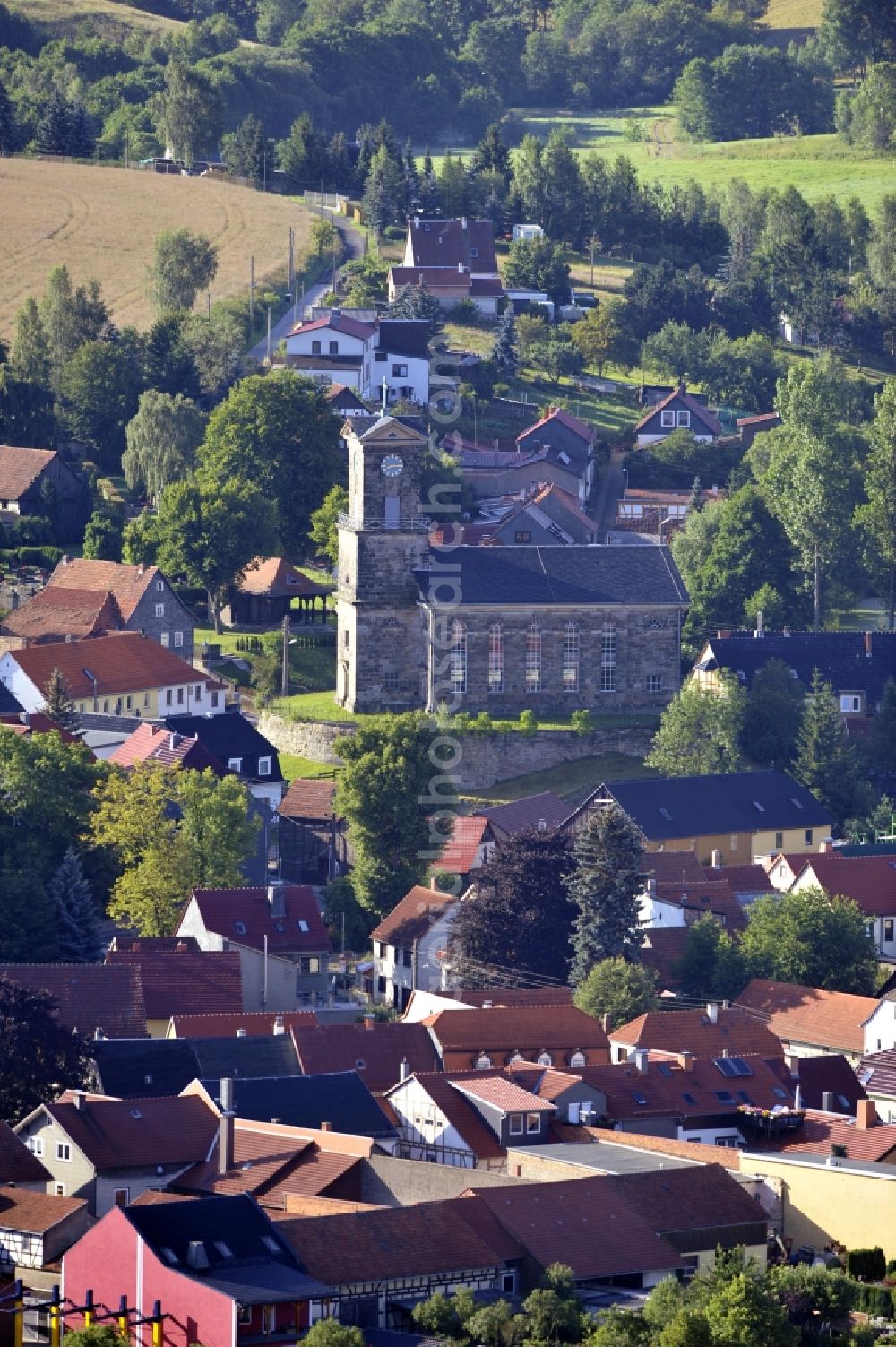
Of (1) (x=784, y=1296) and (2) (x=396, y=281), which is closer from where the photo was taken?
(1) (x=784, y=1296)

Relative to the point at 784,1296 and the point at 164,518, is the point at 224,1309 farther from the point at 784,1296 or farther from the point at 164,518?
the point at 164,518

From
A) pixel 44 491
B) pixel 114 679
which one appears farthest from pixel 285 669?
pixel 44 491

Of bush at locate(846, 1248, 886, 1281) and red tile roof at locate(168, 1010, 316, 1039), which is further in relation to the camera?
red tile roof at locate(168, 1010, 316, 1039)

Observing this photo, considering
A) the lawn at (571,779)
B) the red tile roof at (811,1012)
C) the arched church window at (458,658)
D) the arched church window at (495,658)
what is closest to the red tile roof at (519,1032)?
the red tile roof at (811,1012)

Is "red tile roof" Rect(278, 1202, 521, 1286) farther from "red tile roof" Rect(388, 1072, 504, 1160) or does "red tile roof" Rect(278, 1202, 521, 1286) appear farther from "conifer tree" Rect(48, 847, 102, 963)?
"conifer tree" Rect(48, 847, 102, 963)

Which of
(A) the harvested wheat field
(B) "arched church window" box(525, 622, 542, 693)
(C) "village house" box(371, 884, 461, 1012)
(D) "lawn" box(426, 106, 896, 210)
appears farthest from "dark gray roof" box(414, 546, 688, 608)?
(D) "lawn" box(426, 106, 896, 210)

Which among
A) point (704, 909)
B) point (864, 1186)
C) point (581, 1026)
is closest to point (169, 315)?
point (704, 909)

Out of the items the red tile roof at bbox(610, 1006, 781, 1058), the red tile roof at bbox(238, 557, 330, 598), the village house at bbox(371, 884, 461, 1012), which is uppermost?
the red tile roof at bbox(238, 557, 330, 598)
